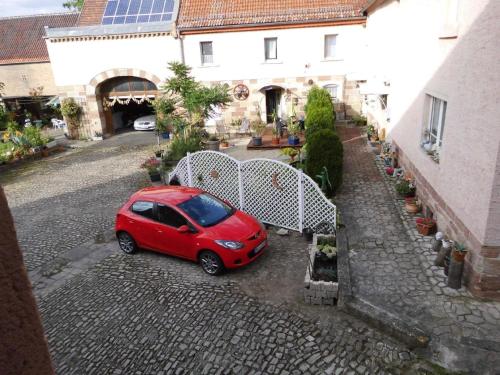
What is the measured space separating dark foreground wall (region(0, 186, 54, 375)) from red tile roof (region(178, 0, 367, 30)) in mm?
21013

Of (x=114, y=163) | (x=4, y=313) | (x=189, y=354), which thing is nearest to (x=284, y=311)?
(x=189, y=354)

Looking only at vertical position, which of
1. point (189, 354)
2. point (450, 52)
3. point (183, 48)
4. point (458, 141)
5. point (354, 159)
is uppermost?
point (183, 48)

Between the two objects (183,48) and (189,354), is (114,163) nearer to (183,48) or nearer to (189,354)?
(183,48)

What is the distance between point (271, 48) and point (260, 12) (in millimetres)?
2059

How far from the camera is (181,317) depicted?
685 centimetres

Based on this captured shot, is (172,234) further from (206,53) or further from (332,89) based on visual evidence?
(332,89)

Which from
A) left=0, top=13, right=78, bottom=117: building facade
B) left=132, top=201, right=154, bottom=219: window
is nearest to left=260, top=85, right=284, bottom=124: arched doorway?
left=132, top=201, right=154, bottom=219: window

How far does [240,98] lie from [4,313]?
21.4m

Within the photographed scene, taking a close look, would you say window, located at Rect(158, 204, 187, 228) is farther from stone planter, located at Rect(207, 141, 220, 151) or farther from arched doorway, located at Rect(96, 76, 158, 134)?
arched doorway, located at Rect(96, 76, 158, 134)

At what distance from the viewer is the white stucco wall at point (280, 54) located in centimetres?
2062

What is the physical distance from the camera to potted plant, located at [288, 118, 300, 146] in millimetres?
17859

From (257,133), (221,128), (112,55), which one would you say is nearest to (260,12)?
(221,128)

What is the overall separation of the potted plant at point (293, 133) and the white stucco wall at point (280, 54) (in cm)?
323

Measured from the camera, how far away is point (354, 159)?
49.1 ft
